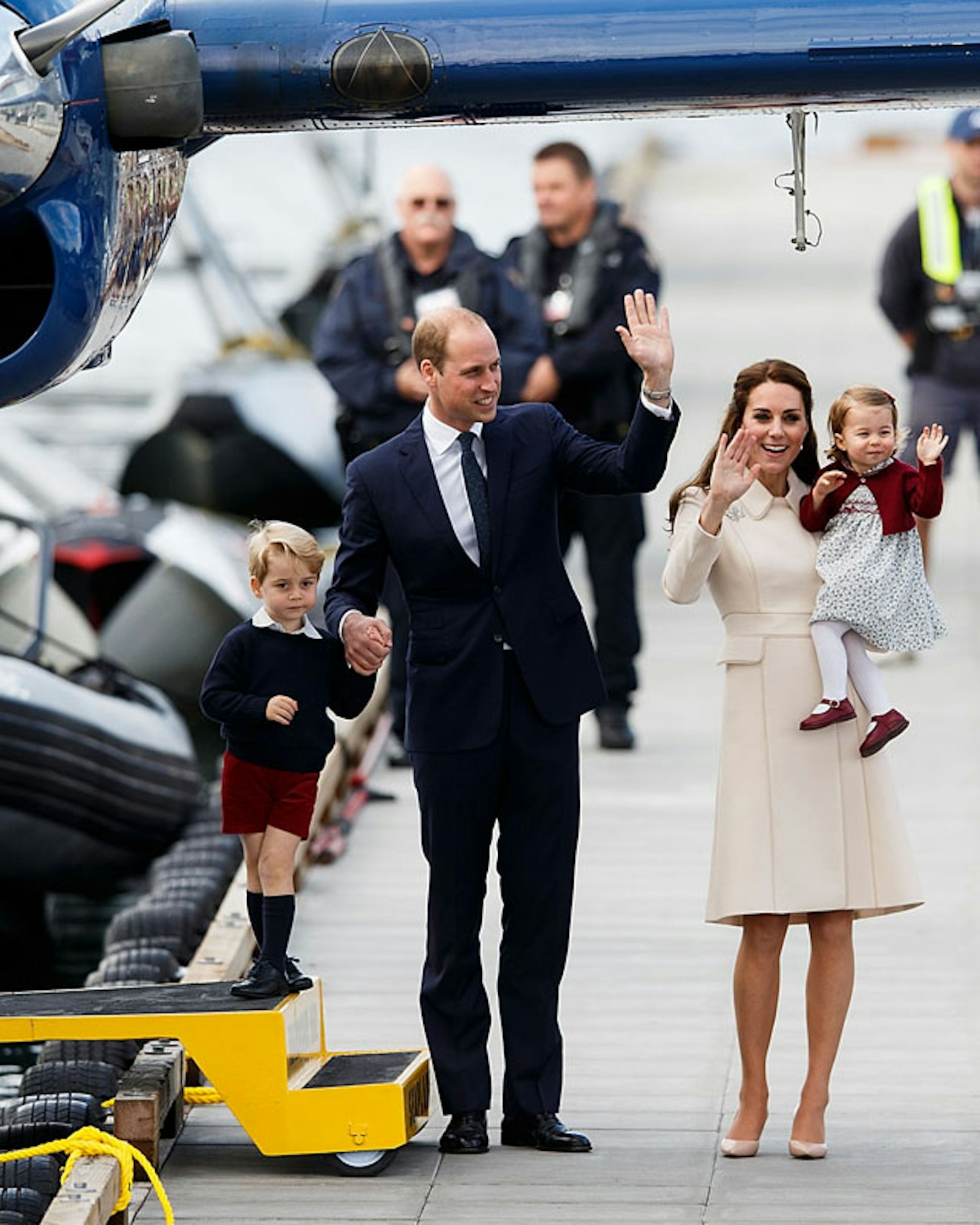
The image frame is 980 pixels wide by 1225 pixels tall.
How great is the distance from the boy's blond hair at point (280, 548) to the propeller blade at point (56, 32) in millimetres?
1069

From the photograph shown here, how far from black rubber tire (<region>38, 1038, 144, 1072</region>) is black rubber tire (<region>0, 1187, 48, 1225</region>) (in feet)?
4.28

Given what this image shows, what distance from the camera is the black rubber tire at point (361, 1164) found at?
222 inches

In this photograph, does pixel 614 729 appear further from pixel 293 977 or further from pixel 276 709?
pixel 276 709

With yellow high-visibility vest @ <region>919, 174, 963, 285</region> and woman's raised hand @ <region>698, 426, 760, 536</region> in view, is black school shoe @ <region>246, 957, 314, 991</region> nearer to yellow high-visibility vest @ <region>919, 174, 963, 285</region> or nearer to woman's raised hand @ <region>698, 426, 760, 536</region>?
woman's raised hand @ <region>698, 426, 760, 536</region>

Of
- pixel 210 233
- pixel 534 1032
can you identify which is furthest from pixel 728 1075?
pixel 210 233

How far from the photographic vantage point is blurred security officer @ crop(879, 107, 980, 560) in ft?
34.9

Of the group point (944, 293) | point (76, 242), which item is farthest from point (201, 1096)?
point (944, 293)

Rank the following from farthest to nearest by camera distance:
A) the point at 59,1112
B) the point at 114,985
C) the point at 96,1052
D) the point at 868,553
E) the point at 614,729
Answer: the point at 614,729 < the point at 114,985 < the point at 96,1052 < the point at 59,1112 < the point at 868,553

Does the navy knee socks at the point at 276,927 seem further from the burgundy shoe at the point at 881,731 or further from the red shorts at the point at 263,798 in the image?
the burgundy shoe at the point at 881,731

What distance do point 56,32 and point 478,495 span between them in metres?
1.32

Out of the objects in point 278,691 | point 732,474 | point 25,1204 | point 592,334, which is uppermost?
point 592,334

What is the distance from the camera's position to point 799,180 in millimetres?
5434

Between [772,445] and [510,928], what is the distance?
1.17 m

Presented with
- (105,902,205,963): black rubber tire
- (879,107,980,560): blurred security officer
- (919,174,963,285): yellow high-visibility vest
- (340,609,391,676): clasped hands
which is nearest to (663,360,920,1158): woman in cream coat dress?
(340,609,391,676): clasped hands
